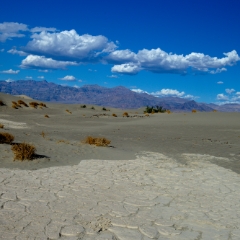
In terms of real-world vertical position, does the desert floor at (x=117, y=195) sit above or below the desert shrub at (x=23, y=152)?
below

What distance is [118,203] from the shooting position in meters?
7.70

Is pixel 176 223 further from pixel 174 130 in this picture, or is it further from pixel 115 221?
pixel 174 130

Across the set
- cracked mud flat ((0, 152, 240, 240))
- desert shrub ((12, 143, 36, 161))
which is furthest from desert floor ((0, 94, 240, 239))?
desert shrub ((12, 143, 36, 161))

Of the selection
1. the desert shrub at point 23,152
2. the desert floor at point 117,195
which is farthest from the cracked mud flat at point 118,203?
the desert shrub at point 23,152

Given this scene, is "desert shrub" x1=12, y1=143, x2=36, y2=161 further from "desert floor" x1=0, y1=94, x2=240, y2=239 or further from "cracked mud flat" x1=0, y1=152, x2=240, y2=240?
"cracked mud flat" x1=0, y1=152, x2=240, y2=240

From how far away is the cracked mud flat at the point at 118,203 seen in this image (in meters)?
6.12

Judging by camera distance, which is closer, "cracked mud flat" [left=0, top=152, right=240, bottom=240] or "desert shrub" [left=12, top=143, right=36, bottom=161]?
"cracked mud flat" [left=0, top=152, right=240, bottom=240]

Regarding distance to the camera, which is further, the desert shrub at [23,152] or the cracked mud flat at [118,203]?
the desert shrub at [23,152]

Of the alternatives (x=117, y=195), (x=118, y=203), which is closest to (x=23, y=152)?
(x=117, y=195)

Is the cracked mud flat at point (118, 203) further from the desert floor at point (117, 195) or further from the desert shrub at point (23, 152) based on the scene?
the desert shrub at point (23, 152)

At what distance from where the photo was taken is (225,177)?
11242 mm

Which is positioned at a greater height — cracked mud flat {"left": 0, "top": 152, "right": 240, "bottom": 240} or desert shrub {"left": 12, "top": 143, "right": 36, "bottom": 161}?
desert shrub {"left": 12, "top": 143, "right": 36, "bottom": 161}

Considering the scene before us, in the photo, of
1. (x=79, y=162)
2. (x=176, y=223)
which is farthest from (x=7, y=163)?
(x=176, y=223)

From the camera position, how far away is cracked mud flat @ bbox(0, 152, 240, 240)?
612cm
